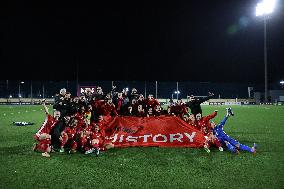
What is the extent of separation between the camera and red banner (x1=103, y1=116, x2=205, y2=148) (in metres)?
10.3

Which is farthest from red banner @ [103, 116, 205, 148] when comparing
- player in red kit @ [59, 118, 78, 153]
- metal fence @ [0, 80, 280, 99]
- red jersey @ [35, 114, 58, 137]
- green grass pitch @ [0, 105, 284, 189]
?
metal fence @ [0, 80, 280, 99]

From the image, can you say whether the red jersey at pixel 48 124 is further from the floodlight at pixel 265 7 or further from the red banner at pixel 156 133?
the floodlight at pixel 265 7

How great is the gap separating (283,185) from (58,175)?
14.7ft

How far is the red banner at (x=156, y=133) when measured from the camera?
10.3 metres

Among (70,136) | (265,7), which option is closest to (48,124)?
(70,136)

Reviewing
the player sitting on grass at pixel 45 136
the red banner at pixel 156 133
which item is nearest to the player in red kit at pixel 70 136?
the player sitting on grass at pixel 45 136

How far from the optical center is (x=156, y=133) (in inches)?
418

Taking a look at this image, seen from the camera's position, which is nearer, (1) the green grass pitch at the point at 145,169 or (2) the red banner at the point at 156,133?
(1) the green grass pitch at the point at 145,169

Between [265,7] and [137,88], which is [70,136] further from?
[137,88]

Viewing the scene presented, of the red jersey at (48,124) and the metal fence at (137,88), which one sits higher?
the metal fence at (137,88)

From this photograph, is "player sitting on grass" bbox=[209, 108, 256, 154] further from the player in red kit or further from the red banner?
the player in red kit

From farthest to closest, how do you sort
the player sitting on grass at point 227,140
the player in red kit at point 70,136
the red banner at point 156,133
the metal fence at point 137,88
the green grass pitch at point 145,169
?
the metal fence at point 137,88, the red banner at point 156,133, the player in red kit at point 70,136, the player sitting on grass at point 227,140, the green grass pitch at point 145,169

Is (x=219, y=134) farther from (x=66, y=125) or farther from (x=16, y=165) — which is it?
(x=16, y=165)

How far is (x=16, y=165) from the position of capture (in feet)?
26.0
